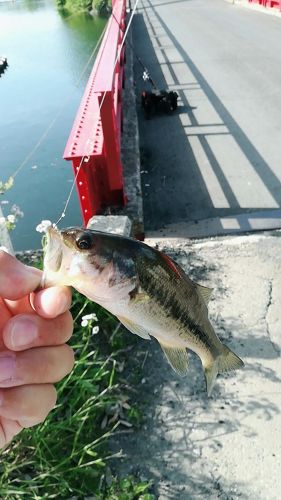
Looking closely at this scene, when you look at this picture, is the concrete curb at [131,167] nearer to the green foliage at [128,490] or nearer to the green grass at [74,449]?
the green grass at [74,449]

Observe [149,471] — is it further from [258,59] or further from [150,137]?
[258,59]

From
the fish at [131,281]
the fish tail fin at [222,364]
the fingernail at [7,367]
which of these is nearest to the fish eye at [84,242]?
the fish at [131,281]

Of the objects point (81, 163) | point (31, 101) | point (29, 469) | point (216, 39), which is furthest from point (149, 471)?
point (216, 39)

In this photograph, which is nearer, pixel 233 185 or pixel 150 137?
pixel 233 185

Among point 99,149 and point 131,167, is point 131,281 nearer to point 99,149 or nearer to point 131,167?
point 99,149

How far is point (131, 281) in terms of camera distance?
1716 millimetres

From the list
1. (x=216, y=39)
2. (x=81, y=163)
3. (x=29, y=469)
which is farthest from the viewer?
(x=216, y=39)

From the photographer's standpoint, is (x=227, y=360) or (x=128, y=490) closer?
(x=227, y=360)

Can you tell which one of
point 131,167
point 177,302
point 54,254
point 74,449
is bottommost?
point 74,449

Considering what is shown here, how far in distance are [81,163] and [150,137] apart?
486cm

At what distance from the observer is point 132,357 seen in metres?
4.14

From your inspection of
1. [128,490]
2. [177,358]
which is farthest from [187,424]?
[177,358]

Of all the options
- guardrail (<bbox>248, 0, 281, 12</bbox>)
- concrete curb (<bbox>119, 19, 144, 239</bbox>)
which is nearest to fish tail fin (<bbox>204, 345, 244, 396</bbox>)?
concrete curb (<bbox>119, 19, 144, 239</bbox>)

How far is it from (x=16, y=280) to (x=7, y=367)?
346mm
